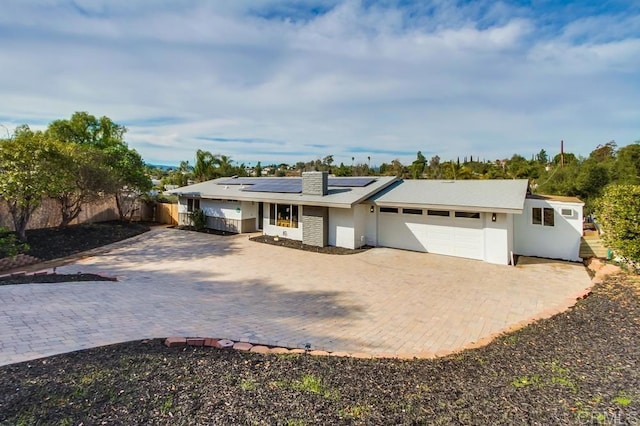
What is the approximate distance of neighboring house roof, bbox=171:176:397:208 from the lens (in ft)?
46.0

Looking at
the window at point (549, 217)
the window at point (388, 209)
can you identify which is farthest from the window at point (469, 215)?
the window at point (549, 217)

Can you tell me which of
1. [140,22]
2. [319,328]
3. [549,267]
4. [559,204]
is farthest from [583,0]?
[140,22]

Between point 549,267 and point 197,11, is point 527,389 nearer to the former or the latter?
point 549,267

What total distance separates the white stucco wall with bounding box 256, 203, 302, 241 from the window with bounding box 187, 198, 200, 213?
5.43 meters

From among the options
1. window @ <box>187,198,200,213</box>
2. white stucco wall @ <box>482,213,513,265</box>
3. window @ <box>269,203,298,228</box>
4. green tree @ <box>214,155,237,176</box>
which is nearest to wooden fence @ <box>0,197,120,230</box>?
window @ <box>187,198,200,213</box>

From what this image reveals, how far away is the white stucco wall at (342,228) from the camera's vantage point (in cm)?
1419

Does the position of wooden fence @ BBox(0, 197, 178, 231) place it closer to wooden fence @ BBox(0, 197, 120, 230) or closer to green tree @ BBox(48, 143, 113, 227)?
wooden fence @ BBox(0, 197, 120, 230)

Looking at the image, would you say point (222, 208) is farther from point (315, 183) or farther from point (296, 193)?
point (315, 183)

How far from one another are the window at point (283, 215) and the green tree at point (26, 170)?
9.52 meters

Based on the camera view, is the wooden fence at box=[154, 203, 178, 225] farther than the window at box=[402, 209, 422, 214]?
Yes

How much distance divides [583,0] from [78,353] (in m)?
15.2

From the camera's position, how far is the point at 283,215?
1681cm

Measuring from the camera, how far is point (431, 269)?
1100cm

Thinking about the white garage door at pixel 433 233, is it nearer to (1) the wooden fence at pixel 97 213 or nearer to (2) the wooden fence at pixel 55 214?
(1) the wooden fence at pixel 97 213
